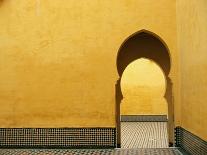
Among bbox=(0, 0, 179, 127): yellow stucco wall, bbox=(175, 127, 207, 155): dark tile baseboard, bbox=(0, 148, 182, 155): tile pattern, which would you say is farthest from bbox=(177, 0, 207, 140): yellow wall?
bbox=(0, 148, 182, 155): tile pattern

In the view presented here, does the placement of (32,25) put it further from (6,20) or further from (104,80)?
(104,80)

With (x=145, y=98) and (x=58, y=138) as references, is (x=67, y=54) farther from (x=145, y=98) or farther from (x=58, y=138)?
(x=145, y=98)

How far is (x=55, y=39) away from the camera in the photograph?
8047 millimetres

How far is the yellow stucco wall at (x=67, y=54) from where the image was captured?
25.9 ft

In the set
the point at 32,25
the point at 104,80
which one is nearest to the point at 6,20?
the point at 32,25

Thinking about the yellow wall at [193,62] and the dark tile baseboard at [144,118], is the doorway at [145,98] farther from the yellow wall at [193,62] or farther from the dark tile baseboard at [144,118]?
the yellow wall at [193,62]

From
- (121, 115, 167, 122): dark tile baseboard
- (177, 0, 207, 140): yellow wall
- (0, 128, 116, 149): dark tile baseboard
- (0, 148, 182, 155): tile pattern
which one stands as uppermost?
(177, 0, 207, 140): yellow wall

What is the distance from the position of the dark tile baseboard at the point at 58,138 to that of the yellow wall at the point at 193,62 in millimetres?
1619

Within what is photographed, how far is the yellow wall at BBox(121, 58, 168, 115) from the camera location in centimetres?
1655

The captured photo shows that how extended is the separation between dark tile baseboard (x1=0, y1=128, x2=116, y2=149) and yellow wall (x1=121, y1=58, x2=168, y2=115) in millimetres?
8822

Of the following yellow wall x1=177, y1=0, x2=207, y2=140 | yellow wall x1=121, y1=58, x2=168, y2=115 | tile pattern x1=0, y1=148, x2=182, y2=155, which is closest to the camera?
yellow wall x1=177, y1=0, x2=207, y2=140

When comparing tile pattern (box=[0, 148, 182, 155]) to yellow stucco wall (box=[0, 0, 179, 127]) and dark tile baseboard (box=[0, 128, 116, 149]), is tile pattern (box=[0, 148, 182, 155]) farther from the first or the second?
yellow stucco wall (box=[0, 0, 179, 127])

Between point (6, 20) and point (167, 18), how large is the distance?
135 inches

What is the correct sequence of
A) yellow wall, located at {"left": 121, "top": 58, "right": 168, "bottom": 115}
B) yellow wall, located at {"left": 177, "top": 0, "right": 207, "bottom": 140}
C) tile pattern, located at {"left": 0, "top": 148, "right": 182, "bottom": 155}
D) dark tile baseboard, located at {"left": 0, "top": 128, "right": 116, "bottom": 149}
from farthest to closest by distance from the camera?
yellow wall, located at {"left": 121, "top": 58, "right": 168, "bottom": 115}, dark tile baseboard, located at {"left": 0, "top": 128, "right": 116, "bottom": 149}, tile pattern, located at {"left": 0, "top": 148, "right": 182, "bottom": 155}, yellow wall, located at {"left": 177, "top": 0, "right": 207, "bottom": 140}
